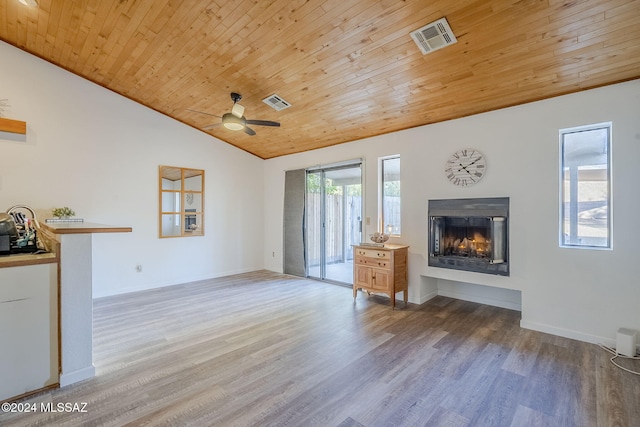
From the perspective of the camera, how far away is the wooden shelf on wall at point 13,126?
12.7ft

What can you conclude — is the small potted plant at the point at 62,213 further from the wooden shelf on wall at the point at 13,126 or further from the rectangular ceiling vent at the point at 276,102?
the rectangular ceiling vent at the point at 276,102

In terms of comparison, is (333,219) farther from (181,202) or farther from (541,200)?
(541,200)

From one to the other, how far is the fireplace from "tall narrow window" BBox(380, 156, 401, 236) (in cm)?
64

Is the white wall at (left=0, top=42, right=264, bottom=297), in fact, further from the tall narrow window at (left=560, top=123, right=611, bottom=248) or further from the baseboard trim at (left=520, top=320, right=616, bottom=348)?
the tall narrow window at (left=560, top=123, right=611, bottom=248)

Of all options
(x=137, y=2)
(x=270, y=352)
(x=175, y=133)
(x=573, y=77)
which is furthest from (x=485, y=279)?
(x=175, y=133)

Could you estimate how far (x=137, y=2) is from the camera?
2875 mm

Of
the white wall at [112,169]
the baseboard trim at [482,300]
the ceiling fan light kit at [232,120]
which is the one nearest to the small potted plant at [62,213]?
the white wall at [112,169]

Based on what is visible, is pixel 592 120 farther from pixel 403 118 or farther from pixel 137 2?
pixel 137 2

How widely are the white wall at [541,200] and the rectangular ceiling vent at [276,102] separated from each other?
1.79m

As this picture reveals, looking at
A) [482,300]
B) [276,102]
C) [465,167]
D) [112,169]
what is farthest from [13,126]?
[482,300]

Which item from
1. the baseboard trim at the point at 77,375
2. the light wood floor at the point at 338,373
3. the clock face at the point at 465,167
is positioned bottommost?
the light wood floor at the point at 338,373

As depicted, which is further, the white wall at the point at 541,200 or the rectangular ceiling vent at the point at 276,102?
the rectangular ceiling vent at the point at 276,102

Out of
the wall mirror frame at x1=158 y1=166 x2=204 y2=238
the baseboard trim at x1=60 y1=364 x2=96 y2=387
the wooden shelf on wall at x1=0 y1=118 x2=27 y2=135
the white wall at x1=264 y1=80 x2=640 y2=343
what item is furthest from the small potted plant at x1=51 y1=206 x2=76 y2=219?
the white wall at x1=264 y1=80 x2=640 y2=343

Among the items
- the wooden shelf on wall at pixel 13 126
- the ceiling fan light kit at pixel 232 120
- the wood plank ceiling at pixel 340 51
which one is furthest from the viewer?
the wooden shelf on wall at pixel 13 126
